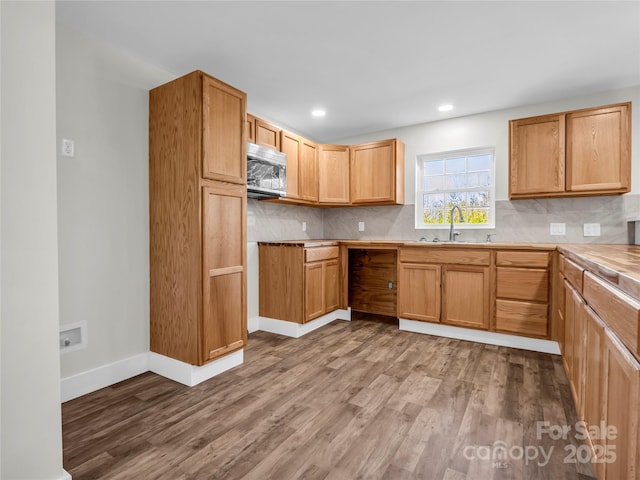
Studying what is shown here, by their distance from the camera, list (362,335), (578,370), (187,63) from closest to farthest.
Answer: (578,370) → (187,63) → (362,335)

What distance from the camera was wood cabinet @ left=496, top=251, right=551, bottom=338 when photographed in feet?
9.07

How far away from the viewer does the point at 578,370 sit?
1.56 meters

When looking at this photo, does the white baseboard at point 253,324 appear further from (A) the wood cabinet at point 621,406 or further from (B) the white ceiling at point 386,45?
(A) the wood cabinet at point 621,406

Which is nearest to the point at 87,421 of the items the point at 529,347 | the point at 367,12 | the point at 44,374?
the point at 44,374

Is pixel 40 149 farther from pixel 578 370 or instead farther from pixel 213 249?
pixel 578 370

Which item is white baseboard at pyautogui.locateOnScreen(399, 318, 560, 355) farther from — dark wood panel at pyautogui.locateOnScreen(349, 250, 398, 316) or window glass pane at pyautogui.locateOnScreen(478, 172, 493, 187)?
window glass pane at pyautogui.locateOnScreen(478, 172, 493, 187)

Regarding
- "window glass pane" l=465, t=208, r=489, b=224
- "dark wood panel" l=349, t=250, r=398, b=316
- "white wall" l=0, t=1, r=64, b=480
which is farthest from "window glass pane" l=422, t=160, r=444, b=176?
"white wall" l=0, t=1, r=64, b=480

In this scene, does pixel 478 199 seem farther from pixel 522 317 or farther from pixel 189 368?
pixel 189 368

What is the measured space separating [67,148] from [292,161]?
212 cm

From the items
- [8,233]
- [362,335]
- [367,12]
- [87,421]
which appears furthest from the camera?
[362,335]

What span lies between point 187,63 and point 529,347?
3.85m

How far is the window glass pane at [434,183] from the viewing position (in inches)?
156

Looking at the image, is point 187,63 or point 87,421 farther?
point 187,63

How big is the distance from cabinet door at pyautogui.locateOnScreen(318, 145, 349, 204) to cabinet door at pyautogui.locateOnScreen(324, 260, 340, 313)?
2.98ft
